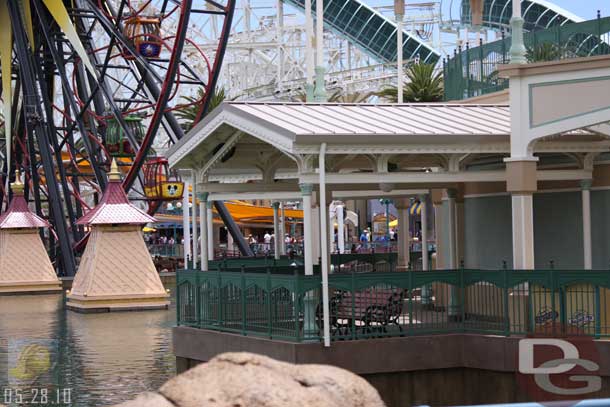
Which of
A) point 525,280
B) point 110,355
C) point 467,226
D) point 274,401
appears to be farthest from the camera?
point 110,355

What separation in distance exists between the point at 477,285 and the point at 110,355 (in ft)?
30.0

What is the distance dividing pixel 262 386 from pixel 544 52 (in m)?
15.1

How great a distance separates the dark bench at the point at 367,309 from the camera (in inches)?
729

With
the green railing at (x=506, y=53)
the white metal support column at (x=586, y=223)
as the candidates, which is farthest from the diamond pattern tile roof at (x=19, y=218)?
the white metal support column at (x=586, y=223)

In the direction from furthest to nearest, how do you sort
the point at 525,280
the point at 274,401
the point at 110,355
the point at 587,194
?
the point at 110,355 < the point at 587,194 < the point at 525,280 < the point at 274,401

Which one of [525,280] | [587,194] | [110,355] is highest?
[587,194]

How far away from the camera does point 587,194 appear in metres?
19.8

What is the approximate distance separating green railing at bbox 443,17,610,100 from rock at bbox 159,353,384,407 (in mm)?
13641

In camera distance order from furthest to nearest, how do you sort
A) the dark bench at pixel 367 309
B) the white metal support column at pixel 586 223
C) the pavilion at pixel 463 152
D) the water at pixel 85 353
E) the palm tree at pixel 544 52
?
the palm tree at pixel 544 52 → the water at pixel 85 353 → the white metal support column at pixel 586 223 → the dark bench at pixel 367 309 → the pavilion at pixel 463 152

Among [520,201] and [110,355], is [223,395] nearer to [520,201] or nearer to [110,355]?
[520,201]

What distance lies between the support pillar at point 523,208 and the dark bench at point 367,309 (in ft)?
5.77

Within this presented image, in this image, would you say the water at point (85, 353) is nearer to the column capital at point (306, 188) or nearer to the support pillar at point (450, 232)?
the column capital at point (306, 188)

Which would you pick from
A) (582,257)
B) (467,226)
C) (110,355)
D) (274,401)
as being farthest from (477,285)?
(274,401)

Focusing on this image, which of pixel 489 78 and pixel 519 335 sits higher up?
pixel 489 78
